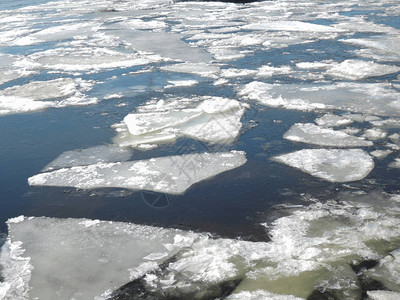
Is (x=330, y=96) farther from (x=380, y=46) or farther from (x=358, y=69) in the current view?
(x=380, y=46)

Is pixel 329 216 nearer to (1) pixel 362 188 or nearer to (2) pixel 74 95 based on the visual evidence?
(1) pixel 362 188

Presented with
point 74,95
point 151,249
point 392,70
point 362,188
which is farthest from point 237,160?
point 392,70

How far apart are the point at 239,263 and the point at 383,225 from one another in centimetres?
88

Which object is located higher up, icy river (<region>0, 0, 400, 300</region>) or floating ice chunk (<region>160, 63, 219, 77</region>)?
floating ice chunk (<region>160, 63, 219, 77</region>)

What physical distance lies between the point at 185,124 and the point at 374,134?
163 centimetres

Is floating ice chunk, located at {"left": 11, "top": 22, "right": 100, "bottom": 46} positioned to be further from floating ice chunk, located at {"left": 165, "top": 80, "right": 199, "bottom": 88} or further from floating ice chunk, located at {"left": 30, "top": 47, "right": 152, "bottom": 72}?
floating ice chunk, located at {"left": 165, "top": 80, "right": 199, "bottom": 88}

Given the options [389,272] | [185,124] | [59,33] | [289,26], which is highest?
[59,33]

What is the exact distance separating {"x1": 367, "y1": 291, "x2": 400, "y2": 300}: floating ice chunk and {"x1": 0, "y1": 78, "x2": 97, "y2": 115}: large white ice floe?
145 inches

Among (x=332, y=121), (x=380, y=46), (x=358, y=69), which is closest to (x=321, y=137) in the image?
(x=332, y=121)

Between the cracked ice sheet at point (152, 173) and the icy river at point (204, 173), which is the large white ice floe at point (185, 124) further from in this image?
the cracked ice sheet at point (152, 173)

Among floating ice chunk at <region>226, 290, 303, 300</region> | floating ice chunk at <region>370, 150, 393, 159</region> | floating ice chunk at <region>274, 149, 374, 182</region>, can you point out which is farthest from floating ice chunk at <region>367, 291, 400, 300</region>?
floating ice chunk at <region>370, 150, 393, 159</region>

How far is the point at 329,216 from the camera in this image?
8.94 ft

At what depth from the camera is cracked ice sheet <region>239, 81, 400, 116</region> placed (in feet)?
14.4

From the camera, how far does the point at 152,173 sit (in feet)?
10.9
